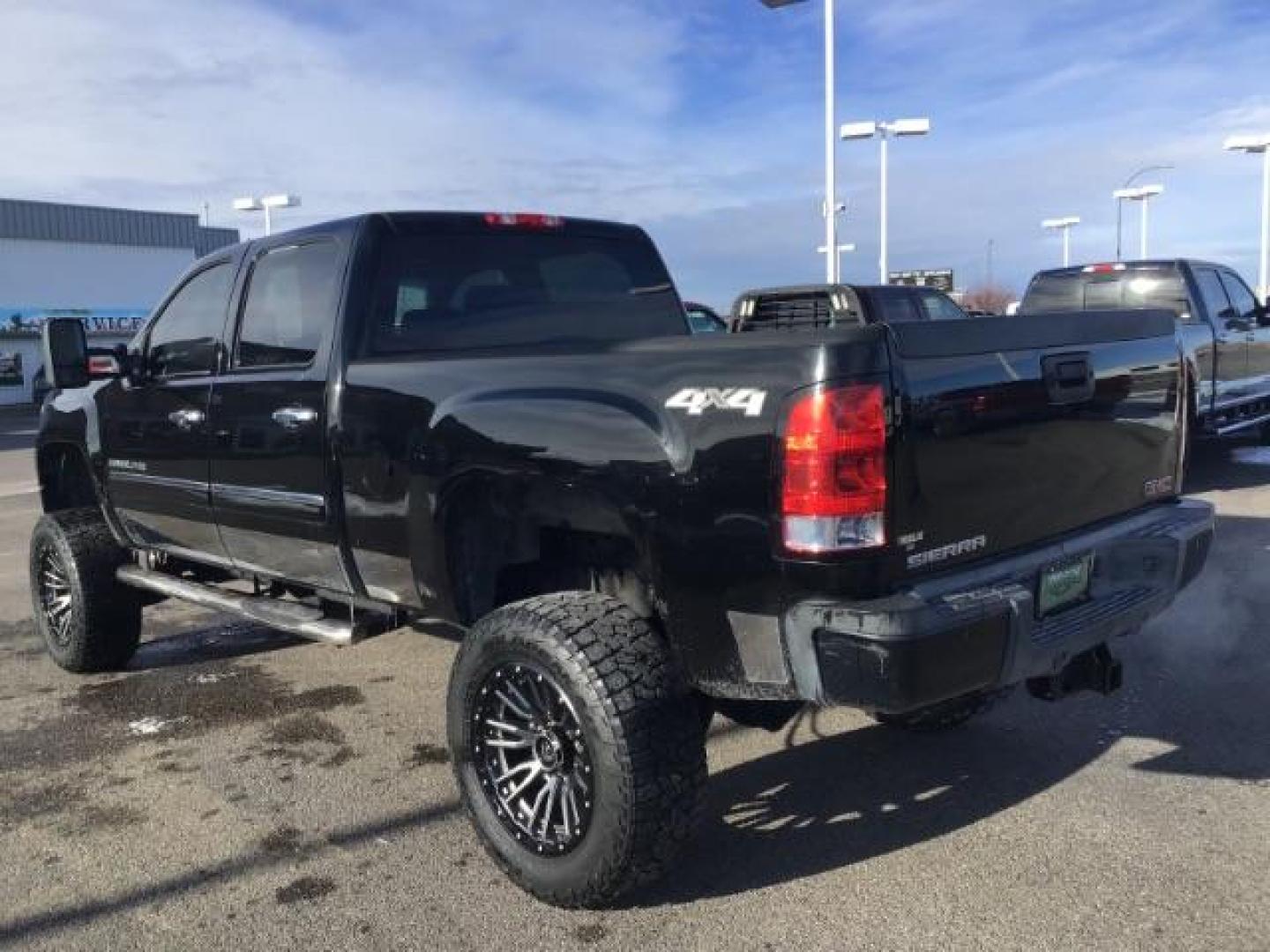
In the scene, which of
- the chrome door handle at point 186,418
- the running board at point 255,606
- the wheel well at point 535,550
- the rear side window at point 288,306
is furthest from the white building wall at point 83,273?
the wheel well at point 535,550

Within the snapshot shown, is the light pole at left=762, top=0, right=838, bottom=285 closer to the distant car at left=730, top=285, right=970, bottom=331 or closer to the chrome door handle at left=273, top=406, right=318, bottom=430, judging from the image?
the distant car at left=730, top=285, right=970, bottom=331

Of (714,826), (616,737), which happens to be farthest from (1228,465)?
(616,737)

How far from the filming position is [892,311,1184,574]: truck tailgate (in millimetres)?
2832

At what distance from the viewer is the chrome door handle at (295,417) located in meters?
4.00

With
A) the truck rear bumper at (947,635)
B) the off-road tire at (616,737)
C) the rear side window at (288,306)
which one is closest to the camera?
the truck rear bumper at (947,635)

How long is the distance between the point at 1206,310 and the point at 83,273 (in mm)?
42105

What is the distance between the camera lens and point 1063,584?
322cm

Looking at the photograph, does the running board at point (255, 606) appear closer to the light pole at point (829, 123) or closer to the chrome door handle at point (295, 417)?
the chrome door handle at point (295, 417)

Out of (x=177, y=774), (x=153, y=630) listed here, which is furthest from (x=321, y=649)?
(x=177, y=774)

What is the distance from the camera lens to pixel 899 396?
276 centimetres

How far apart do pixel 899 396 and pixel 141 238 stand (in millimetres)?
47121

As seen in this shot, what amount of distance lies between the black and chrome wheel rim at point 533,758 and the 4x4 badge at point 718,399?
2.78 feet

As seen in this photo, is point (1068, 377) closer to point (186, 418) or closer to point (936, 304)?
point (186, 418)

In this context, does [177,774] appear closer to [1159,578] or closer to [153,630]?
[153,630]
